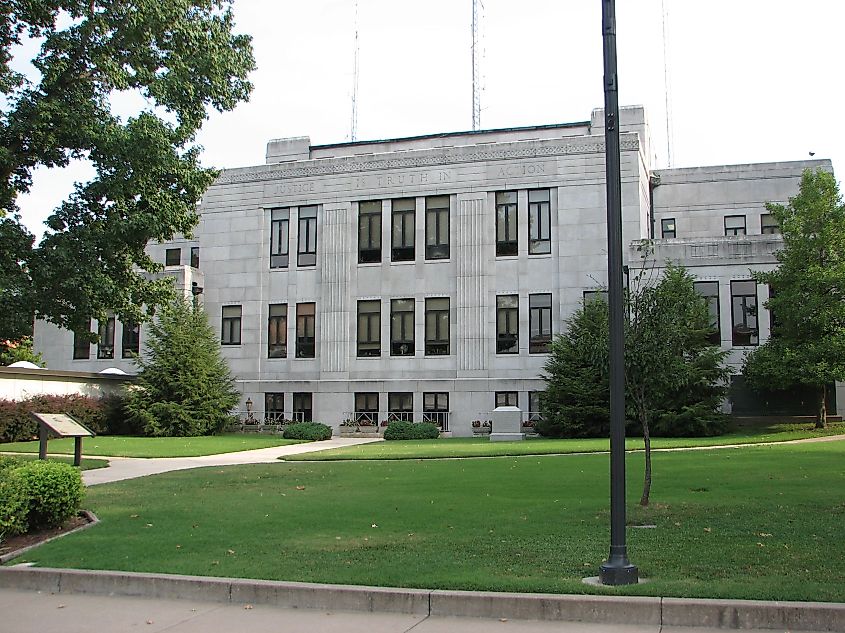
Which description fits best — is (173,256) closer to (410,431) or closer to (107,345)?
(107,345)

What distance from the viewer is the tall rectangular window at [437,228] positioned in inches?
1781

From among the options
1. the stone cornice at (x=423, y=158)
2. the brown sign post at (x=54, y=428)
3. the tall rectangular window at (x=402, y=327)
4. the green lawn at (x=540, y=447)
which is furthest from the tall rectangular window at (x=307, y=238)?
the brown sign post at (x=54, y=428)

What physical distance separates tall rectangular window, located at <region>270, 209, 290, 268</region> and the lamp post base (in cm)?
4041

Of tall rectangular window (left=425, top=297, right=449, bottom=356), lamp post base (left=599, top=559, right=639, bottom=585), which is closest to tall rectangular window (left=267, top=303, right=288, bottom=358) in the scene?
tall rectangular window (left=425, top=297, right=449, bottom=356)

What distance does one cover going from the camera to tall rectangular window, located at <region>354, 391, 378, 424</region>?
4519 centimetres

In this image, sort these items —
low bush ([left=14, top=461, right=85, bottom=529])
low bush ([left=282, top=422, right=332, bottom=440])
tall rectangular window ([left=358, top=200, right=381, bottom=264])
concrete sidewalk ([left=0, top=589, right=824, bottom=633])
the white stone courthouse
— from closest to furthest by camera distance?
concrete sidewalk ([left=0, top=589, right=824, bottom=633])
low bush ([left=14, top=461, right=85, bottom=529])
low bush ([left=282, top=422, right=332, bottom=440])
the white stone courthouse
tall rectangular window ([left=358, top=200, right=381, bottom=264])

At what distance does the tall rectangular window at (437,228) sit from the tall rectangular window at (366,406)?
7936 mm

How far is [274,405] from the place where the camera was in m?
46.9

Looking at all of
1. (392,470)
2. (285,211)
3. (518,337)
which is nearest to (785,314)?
(518,337)

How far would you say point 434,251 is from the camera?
45.4 m

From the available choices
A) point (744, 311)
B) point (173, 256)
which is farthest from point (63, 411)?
point (744, 311)

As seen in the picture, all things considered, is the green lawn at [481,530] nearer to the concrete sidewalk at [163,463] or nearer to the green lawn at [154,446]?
the concrete sidewalk at [163,463]

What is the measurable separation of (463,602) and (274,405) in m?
39.5

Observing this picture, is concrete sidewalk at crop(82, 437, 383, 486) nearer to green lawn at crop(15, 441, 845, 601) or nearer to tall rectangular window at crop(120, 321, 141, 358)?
green lawn at crop(15, 441, 845, 601)
